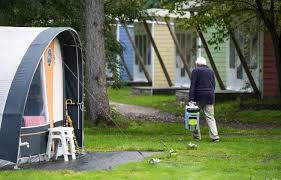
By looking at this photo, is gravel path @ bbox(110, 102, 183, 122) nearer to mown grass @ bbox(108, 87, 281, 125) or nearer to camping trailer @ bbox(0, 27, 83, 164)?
mown grass @ bbox(108, 87, 281, 125)

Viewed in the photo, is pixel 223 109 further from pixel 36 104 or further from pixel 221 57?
pixel 36 104

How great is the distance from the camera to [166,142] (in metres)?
14.4

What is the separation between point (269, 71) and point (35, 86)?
15899 mm

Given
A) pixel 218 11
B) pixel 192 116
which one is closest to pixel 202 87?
pixel 192 116

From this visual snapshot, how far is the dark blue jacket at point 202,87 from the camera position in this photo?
1433cm

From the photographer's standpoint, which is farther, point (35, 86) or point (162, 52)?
point (162, 52)

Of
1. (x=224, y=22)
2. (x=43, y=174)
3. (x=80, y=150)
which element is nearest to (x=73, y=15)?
(x=224, y=22)

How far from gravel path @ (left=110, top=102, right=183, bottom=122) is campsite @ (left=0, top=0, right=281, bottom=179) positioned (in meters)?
0.04

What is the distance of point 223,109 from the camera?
23656mm

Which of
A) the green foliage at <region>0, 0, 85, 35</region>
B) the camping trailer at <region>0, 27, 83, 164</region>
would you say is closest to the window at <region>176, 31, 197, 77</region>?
the green foliage at <region>0, 0, 85, 35</region>

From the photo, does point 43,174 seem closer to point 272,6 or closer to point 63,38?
point 63,38

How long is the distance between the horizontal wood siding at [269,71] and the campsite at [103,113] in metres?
1.32

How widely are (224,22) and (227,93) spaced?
18.2 feet

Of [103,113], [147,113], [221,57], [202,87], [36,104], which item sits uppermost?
[221,57]
